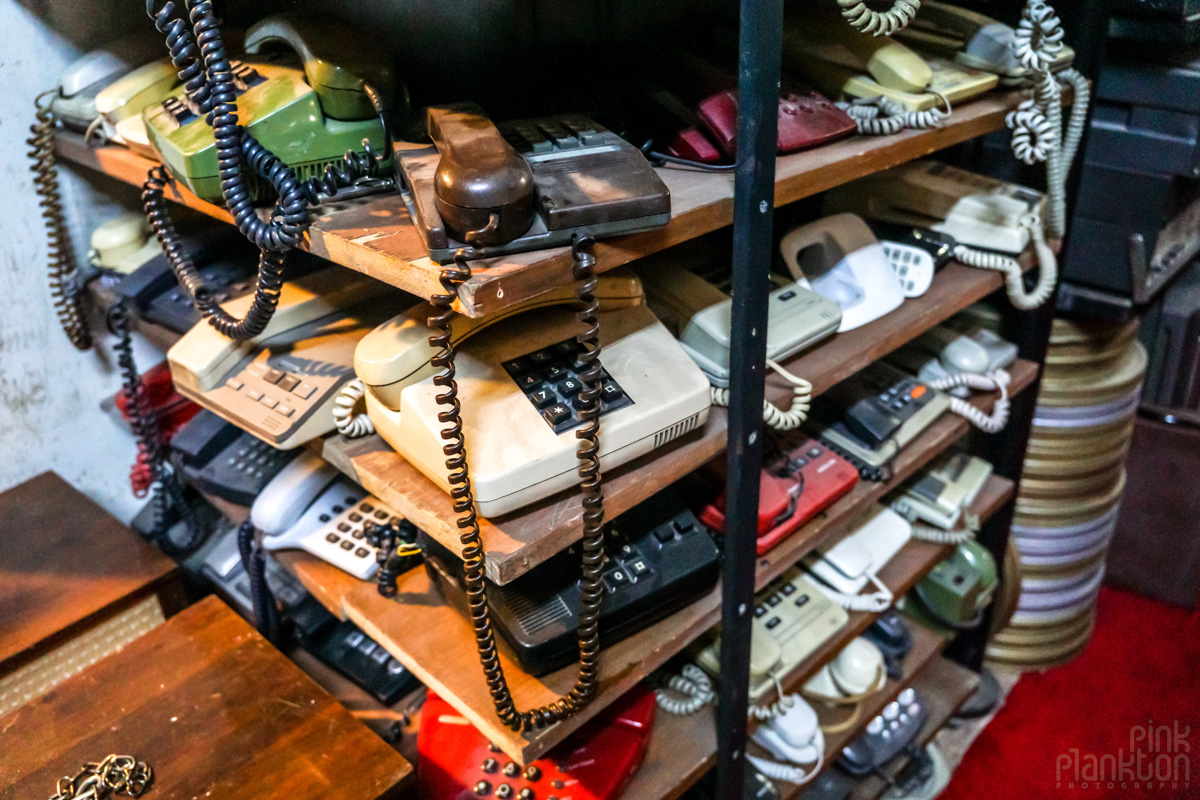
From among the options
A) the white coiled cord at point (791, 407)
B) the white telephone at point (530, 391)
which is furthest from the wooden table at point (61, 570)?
the white coiled cord at point (791, 407)

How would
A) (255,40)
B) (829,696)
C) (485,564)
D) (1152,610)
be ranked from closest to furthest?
(485,564)
(255,40)
(829,696)
(1152,610)

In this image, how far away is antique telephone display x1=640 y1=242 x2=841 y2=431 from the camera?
3.47 ft

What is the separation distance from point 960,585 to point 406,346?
1208 millimetres

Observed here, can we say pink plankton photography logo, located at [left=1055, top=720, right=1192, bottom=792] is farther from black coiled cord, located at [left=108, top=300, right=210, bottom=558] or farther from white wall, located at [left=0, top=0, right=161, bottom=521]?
white wall, located at [left=0, top=0, right=161, bottom=521]

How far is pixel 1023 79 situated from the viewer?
126cm

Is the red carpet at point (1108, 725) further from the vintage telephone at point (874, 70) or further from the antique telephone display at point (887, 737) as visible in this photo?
the vintage telephone at point (874, 70)

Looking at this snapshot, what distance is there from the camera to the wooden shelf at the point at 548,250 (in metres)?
0.72

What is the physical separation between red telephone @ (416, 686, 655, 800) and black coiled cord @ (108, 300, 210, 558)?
2.07ft

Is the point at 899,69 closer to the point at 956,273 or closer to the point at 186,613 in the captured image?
the point at 956,273

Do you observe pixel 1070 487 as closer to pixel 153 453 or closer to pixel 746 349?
pixel 746 349

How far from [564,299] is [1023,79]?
799mm

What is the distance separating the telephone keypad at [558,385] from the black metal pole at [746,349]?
14 centimetres

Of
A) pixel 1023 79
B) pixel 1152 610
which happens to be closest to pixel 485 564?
pixel 1023 79

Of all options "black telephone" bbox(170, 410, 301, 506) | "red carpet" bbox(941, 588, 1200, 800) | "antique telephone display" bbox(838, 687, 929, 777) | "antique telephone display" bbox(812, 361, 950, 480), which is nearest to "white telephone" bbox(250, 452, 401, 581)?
"black telephone" bbox(170, 410, 301, 506)
